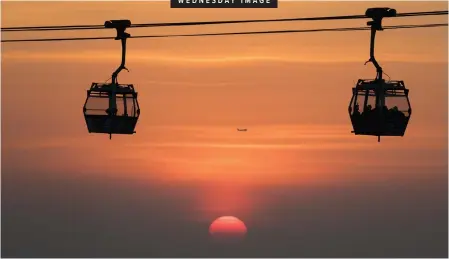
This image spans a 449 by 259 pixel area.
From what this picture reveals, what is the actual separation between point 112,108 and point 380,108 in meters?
9.99

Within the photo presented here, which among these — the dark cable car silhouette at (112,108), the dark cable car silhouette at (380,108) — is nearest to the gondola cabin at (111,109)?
the dark cable car silhouette at (112,108)

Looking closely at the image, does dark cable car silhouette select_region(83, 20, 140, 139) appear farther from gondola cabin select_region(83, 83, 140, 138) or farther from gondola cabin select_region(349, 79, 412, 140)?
gondola cabin select_region(349, 79, 412, 140)

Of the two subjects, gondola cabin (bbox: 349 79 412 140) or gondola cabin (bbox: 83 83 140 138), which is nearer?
gondola cabin (bbox: 349 79 412 140)

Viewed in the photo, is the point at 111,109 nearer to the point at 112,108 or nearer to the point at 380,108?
the point at 112,108

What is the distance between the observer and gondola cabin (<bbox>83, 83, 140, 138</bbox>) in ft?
178

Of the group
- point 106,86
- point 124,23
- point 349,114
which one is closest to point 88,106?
point 106,86

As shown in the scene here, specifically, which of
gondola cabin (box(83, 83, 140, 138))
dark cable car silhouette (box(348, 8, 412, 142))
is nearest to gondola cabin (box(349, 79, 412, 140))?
dark cable car silhouette (box(348, 8, 412, 142))

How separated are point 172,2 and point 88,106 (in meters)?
10.9

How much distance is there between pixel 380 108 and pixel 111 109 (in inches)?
395

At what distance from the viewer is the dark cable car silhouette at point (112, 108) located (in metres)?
54.2

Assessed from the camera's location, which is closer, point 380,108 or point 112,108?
point 380,108

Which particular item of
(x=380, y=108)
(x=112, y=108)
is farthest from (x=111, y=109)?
(x=380, y=108)

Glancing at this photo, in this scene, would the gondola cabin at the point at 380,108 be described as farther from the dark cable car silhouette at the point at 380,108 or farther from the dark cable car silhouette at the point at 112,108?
the dark cable car silhouette at the point at 112,108

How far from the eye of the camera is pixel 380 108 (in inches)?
2040
